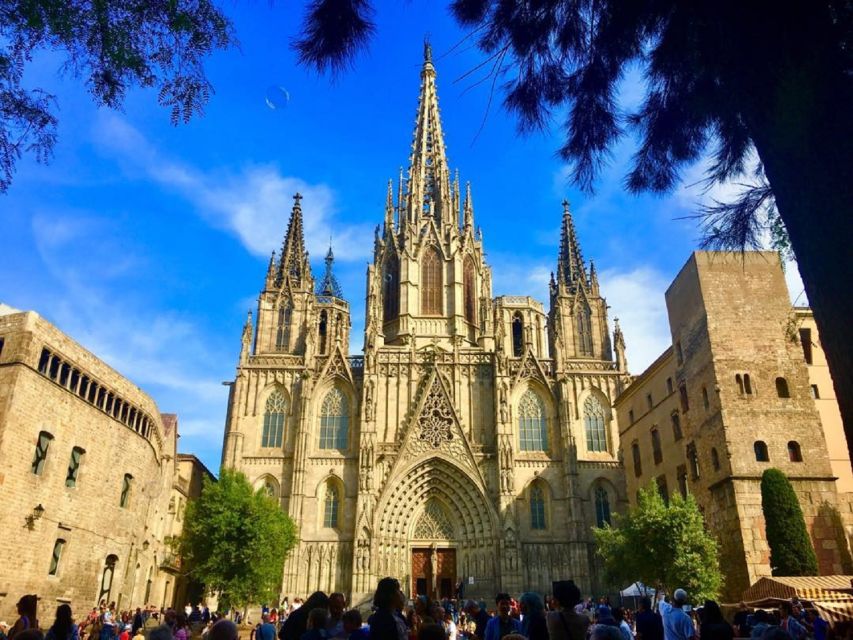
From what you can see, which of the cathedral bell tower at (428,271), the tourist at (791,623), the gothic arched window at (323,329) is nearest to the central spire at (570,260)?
the cathedral bell tower at (428,271)

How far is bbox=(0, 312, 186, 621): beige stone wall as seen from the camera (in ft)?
65.9

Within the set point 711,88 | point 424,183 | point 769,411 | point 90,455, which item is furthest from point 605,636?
point 424,183

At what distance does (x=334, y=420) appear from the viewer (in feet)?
132

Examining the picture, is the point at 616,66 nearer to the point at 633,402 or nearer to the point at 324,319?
the point at 633,402

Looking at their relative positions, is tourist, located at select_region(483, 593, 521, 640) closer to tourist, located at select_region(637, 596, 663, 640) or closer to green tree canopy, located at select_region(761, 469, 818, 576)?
tourist, located at select_region(637, 596, 663, 640)

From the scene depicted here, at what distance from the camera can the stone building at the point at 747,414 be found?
2186 centimetres

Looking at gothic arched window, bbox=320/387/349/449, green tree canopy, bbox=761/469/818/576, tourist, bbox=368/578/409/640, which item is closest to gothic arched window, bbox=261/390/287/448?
gothic arched window, bbox=320/387/349/449

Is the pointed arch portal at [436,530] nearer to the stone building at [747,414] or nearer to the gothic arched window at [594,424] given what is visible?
the gothic arched window at [594,424]

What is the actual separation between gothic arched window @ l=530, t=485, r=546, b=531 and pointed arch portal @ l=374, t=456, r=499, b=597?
2729 millimetres

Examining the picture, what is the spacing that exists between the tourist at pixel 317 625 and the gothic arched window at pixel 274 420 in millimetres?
35572

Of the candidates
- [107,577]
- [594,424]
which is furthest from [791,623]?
[594,424]

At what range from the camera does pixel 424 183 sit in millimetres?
51594

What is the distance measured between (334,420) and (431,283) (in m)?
12.4

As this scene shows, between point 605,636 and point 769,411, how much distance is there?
21.9 meters
